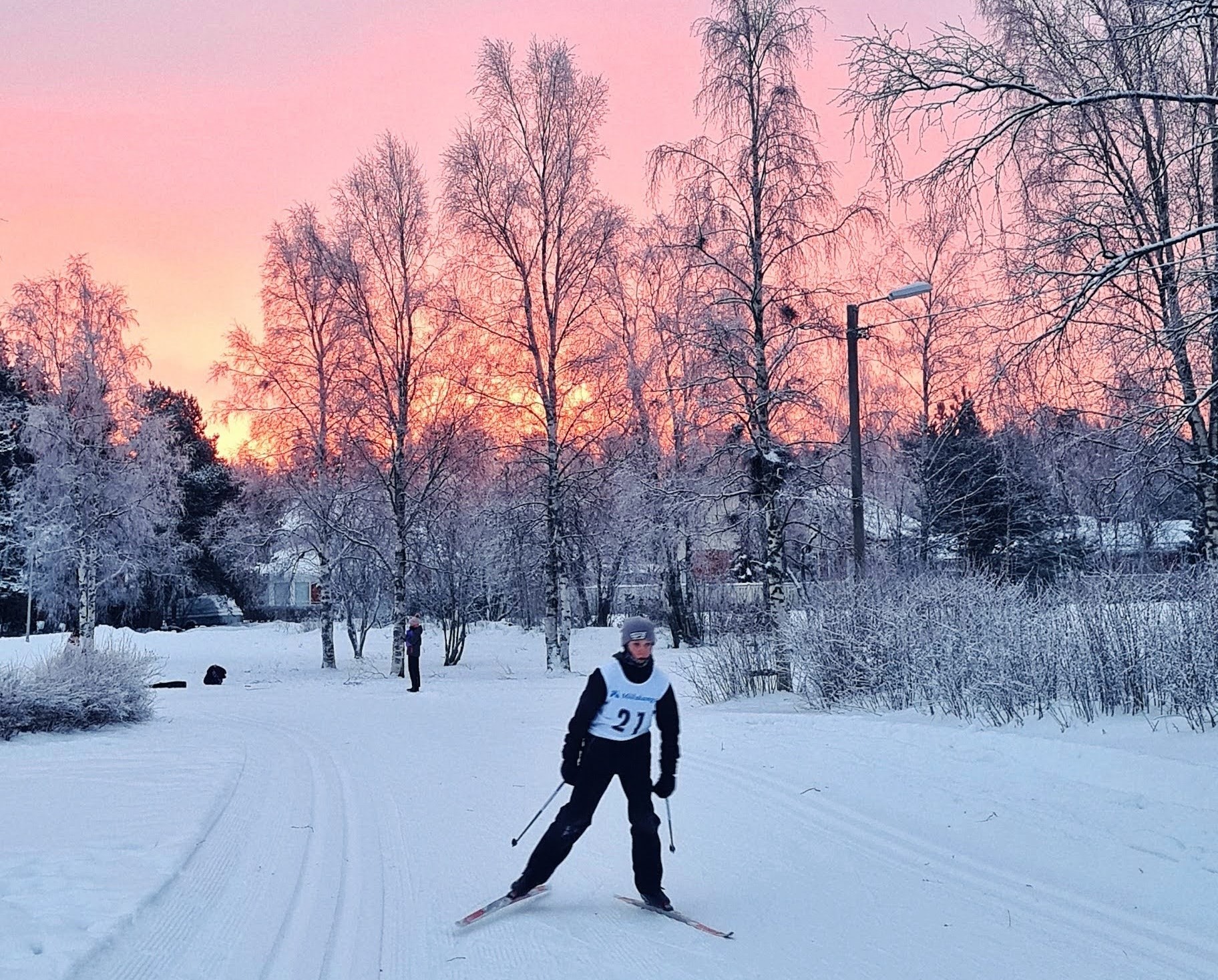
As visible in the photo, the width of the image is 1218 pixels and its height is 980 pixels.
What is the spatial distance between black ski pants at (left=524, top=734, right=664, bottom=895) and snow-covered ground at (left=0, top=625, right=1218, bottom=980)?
0.97ft

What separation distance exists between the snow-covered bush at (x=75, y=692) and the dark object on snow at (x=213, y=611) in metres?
46.4

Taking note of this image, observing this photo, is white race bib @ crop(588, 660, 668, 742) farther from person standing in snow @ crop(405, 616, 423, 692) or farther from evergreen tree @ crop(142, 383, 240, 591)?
evergreen tree @ crop(142, 383, 240, 591)

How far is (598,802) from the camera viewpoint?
6.25 m

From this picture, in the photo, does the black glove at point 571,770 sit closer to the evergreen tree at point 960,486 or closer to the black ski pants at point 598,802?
the black ski pants at point 598,802

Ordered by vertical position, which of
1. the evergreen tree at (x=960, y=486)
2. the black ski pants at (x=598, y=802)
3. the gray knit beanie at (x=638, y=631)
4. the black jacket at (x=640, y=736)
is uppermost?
the evergreen tree at (x=960, y=486)

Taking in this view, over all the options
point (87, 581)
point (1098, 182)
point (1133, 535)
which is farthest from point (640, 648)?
point (1133, 535)

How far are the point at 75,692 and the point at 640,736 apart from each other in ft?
41.1

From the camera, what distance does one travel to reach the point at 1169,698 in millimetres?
10211

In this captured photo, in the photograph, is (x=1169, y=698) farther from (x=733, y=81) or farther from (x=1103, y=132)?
(x=733, y=81)

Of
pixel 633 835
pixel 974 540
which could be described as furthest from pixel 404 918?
pixel 974 540

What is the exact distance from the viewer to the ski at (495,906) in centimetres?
589

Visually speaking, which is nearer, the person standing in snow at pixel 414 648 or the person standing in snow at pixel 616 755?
the person standing in snow at pixel 616 755

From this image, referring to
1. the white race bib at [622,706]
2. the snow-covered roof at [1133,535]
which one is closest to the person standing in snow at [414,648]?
the snow-covered roof at [1133,535]

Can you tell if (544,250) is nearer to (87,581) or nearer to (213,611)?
(87,581)
